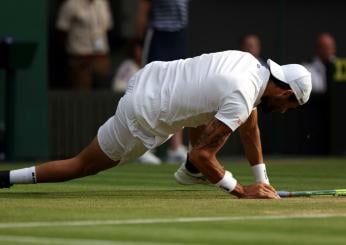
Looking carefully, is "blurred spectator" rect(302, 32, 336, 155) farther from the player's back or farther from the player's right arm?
the player's right arm

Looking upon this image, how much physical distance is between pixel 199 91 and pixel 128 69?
9.33 m

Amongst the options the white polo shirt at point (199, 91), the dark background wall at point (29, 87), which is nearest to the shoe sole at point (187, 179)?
the white polo shirt at point (199, 91)

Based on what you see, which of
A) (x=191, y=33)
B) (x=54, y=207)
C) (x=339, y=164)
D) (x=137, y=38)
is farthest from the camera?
(x=191, y=33)

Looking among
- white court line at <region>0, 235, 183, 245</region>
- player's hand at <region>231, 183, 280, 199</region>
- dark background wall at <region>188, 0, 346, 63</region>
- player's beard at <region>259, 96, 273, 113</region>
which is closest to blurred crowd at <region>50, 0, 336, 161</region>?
dark background wall at <region>188, 0, 346, 63</region>

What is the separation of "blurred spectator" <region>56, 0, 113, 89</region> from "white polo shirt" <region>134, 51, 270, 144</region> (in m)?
8.44

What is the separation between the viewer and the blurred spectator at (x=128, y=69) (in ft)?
62.8

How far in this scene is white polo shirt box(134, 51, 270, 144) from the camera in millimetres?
9688

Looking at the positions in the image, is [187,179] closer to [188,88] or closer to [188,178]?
[188,178]

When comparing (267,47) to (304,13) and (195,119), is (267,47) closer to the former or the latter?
(304,13)

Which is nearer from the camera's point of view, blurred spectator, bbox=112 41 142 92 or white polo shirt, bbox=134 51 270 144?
white polo shirt, bbox=134 51 270 144

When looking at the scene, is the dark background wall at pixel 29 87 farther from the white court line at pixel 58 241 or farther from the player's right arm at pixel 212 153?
the white court line at pixel 58 241

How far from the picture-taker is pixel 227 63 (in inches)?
396

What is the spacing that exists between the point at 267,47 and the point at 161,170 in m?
7.59

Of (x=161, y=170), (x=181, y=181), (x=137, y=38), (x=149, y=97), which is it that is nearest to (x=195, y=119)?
(x=149, y=97)
